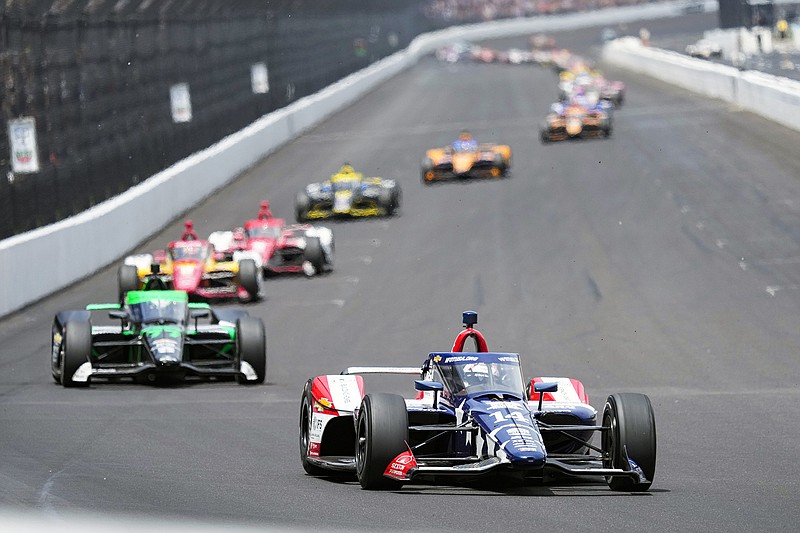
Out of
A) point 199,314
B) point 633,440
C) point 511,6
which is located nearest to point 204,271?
point 199,314

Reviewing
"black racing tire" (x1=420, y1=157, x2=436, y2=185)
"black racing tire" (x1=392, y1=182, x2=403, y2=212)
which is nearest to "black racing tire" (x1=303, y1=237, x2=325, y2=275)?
"black racing tire" (x1=392, y1=182, x2=403, y2=212)

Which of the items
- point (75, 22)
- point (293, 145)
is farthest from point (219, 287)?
point (293, 145)

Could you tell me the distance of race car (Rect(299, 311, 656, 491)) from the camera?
10.8 meters

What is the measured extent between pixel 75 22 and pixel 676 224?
12.7m

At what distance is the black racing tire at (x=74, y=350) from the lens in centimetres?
1783

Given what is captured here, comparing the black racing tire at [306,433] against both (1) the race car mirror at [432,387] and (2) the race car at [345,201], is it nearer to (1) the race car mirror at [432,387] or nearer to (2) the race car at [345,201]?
(1) the race car mirror at [432,387]

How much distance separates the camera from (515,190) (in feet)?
132

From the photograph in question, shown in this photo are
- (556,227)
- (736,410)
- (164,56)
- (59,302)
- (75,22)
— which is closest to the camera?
(736,410)

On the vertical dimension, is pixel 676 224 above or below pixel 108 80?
below

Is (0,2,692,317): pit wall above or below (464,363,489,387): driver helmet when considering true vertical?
below

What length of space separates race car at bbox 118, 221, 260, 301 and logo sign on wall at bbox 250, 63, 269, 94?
24858 mm

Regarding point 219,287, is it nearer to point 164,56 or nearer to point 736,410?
point 736,410

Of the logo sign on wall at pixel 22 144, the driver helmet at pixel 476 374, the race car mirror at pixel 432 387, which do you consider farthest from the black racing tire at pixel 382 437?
the logo sign on wall at pixel 22 144

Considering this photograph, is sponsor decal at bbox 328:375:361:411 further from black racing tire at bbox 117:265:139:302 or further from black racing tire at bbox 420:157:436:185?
black racing tire at bbox 420:157:436:185
